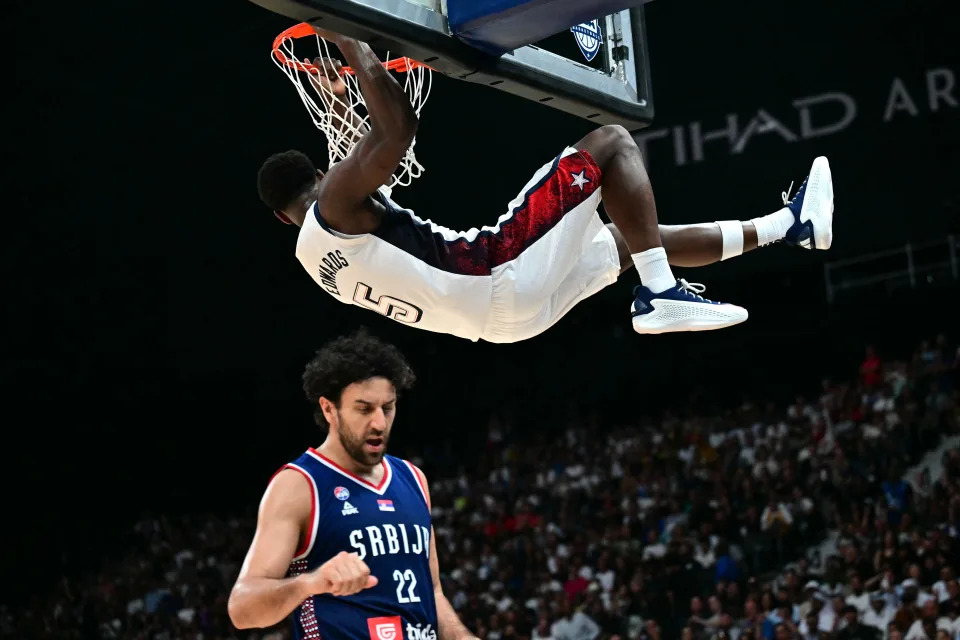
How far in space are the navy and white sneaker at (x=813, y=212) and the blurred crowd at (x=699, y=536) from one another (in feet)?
18.2

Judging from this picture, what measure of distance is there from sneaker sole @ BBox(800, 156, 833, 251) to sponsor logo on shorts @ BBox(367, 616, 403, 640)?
2.21 m

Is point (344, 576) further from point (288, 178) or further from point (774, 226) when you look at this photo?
point (774, 226)

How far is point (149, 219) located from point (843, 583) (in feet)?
37.2

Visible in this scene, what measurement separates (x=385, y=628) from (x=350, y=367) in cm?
93

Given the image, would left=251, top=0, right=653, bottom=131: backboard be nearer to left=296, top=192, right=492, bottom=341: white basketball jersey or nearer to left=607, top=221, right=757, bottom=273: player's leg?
left=607, top=221, right=757, bottom=273: player's leg

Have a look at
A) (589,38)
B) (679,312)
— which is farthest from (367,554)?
(589,38)

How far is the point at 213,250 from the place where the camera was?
18.4 meters

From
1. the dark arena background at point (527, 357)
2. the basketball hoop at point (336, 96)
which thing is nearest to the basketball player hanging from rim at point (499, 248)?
the basketball hoop at point (336, 96)

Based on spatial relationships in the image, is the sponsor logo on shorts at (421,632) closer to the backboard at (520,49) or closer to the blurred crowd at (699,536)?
the backboard at (520,49)

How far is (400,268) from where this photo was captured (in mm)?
4645

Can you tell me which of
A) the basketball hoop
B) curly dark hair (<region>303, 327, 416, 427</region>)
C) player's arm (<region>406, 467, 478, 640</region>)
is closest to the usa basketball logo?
the basketball hoop

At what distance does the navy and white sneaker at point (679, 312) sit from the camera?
4629mm

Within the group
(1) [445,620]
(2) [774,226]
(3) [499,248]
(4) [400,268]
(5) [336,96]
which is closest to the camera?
(1) [445,620]

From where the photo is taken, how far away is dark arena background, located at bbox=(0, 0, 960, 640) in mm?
12773
